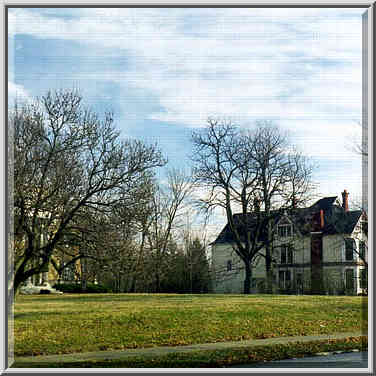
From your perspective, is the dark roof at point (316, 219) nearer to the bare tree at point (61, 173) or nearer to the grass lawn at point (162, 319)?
the grass lawn at point (162, 319)

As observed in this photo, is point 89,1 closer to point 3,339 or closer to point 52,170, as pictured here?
point 52,170

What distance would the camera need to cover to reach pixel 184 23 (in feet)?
31.3

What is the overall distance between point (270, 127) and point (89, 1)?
148 inches

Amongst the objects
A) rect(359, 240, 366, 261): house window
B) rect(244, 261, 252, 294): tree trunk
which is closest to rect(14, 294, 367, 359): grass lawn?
rect(244, 261, 252, 294): tree trunk

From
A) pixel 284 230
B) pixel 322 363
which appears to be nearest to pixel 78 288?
pixel 322 363

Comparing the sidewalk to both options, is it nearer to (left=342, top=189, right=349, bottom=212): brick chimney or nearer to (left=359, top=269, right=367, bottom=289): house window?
(left=359, top=269, right=367, bottom=289): house window

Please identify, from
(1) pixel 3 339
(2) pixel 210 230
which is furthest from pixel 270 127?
(1) pixel 3 339

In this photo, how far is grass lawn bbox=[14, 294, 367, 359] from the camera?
34.1 ft

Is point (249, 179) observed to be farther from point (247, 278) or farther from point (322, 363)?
point (322, 363)

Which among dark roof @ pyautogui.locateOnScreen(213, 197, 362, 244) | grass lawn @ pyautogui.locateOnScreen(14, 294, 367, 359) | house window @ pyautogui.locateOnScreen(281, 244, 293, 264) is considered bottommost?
grass lawn @ pyautogui.locateOnScreen(14, 294, 367, 359)

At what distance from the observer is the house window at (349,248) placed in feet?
44.4

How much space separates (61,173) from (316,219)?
6.11 m

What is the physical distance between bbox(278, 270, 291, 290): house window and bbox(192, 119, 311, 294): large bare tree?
0.24 meters

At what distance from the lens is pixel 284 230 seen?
14.9 meters
